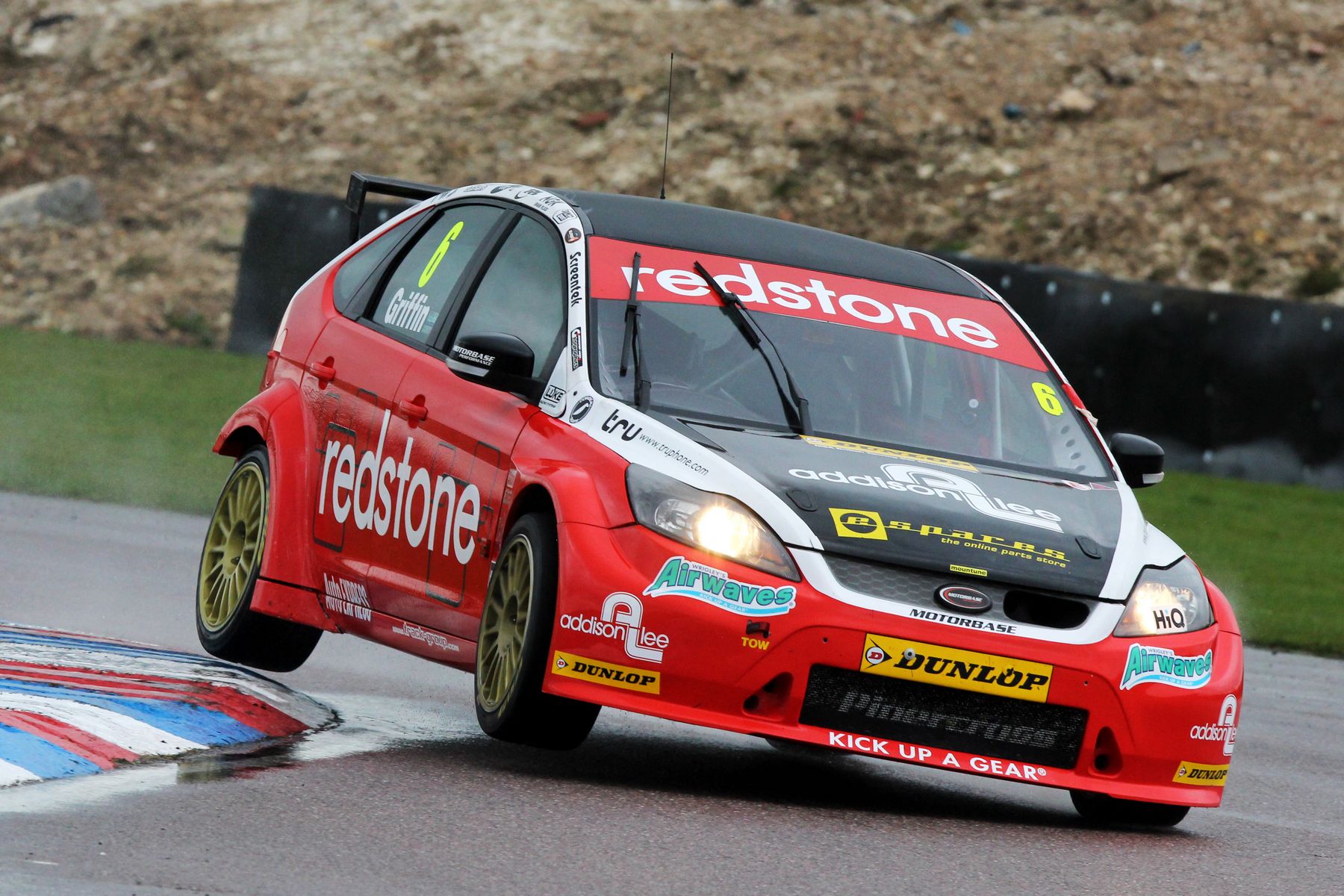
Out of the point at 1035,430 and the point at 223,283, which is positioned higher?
the point at 1035,430

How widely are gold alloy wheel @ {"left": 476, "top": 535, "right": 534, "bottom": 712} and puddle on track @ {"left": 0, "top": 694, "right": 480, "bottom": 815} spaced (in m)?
0.37

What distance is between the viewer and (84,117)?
3909 centimetres

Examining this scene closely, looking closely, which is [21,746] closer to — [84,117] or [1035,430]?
[1035,430]

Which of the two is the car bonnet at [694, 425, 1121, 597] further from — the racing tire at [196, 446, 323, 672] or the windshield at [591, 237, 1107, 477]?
the racing tire at [196, 446, 323, 672]

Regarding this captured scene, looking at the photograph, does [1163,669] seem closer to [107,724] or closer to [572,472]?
[572,472]

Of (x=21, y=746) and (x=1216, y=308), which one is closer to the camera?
(x=21, y=746)

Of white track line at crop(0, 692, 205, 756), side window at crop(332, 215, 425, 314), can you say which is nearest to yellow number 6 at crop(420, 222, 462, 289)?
side window at crop(332, 215, 425, 314)

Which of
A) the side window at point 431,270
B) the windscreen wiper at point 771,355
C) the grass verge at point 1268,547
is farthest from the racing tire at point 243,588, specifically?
the grass verge at point 1268,547

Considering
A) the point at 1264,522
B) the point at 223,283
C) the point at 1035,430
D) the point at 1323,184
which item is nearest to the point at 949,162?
the point at 1323,184

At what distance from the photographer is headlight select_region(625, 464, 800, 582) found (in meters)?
6.11

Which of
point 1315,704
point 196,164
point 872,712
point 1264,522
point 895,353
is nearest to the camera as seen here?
point 872,712

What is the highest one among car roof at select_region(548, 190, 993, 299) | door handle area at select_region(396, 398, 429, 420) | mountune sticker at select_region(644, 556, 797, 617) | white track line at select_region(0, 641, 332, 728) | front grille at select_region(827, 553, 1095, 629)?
car roof at select_region(548, 190, 993, 299)

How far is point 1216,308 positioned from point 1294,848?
16.3m

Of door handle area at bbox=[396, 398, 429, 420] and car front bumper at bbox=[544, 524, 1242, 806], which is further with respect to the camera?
door handle area at bbox=[396, 398, 429, 420]
